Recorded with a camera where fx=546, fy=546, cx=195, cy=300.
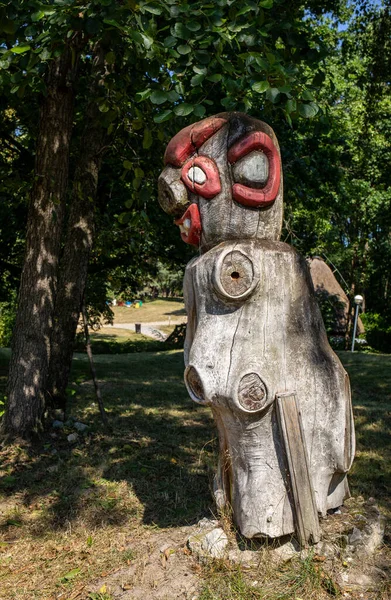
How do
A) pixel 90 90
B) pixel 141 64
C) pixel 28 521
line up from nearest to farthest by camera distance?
1. pixel 28 521
2. pixel 141 64
3. pixel 90 90

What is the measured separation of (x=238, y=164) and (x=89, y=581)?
2.90m

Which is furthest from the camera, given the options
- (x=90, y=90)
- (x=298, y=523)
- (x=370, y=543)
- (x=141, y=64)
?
(x=90, y=90)

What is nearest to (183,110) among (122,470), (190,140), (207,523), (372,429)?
(190,140)

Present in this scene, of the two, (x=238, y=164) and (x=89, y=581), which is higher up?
(x=238, y=164)

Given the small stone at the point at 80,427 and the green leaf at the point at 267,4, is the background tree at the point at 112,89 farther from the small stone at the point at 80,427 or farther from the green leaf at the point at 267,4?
the small stone at the point at 80,427

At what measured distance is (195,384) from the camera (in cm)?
351

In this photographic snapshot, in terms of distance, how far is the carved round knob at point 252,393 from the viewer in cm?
336

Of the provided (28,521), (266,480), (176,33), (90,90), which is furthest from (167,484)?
(90,90)

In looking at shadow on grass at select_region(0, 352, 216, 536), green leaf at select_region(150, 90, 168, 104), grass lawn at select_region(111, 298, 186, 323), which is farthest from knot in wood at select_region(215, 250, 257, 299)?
grass lawn at select_region(111, 298, 186, 323)

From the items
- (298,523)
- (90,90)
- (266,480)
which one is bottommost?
(298,523)

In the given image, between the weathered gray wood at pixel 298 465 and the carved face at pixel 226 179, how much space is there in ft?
3.71

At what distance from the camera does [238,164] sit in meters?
Answer: 3.51

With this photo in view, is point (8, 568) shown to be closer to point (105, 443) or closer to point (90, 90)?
point (105, 443)

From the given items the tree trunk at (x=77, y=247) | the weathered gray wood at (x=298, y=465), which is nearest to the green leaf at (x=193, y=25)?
the weathered gray wood at (x=298, y=465)
